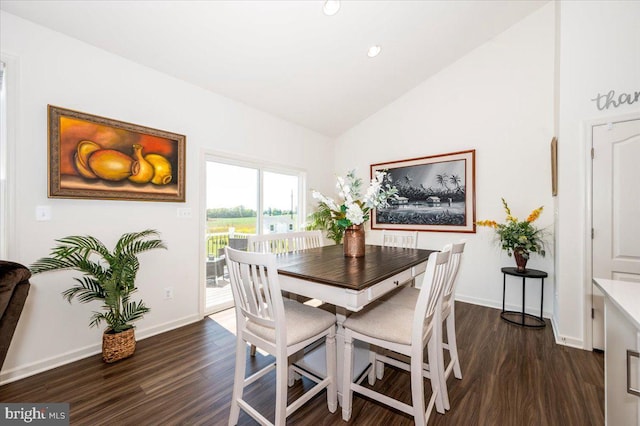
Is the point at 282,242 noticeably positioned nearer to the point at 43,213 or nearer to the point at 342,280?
the point at 342,280

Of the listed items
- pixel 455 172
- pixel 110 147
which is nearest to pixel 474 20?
pixel 455 172

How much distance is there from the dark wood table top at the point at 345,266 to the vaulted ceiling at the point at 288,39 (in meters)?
2.10

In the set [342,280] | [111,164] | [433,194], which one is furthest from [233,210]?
[433,194]

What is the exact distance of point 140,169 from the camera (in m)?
2.53

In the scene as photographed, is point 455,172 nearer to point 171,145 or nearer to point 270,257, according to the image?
point 270,257

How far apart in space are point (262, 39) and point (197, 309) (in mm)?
2941

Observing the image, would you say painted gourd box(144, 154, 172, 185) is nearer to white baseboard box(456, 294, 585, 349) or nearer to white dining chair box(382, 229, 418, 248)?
white dining chair box(382, 229, 418, 248)

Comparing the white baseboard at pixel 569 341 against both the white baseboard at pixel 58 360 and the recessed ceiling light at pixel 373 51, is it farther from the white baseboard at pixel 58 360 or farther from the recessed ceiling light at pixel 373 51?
the white baseboard at pixel 58 360

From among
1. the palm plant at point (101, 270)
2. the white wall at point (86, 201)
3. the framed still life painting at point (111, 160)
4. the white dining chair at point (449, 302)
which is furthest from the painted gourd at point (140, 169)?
the white dining chair at point (449, 302)

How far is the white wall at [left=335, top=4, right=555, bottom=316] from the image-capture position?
3.09m

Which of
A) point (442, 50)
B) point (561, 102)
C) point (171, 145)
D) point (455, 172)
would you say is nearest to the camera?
point (561, 102)

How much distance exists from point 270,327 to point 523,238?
9.27ft

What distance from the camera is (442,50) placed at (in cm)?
338

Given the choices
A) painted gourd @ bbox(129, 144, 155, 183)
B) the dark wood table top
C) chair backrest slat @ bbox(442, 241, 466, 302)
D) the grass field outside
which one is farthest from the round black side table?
painted gourd @ bbox(129, 144, 155, 183)
